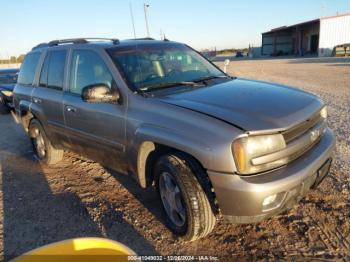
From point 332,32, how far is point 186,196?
4479 centimetres

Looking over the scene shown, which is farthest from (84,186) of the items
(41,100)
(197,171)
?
(197,171)

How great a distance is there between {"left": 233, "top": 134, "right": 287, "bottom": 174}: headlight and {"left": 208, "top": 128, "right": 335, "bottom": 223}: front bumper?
0.06 meters

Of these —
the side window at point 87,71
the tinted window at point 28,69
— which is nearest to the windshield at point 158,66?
the side window at point 87,71

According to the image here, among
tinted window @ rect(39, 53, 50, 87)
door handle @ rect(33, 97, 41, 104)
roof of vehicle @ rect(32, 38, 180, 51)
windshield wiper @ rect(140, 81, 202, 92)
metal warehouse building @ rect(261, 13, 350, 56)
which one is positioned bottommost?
metal warehouse building @ rect(261, 13, 350, 56)

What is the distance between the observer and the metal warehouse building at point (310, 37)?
4059 cm

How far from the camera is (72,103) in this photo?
4211 mm

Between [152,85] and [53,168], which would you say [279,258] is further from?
[53,168]

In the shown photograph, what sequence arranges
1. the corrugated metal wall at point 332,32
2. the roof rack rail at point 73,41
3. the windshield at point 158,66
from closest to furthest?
the windshield at point 158,66
the roof rack rail at point 73,41
the corrugated metal wall at point 332,32

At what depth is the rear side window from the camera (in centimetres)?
458

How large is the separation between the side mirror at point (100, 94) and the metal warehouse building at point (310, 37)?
42.1 metres

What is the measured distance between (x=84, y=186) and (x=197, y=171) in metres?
2.30

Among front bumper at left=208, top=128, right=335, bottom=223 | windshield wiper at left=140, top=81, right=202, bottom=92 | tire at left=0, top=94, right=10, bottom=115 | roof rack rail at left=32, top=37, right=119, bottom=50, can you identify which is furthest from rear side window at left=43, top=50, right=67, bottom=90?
tire at left=0, top=94, right=10, bottom=115

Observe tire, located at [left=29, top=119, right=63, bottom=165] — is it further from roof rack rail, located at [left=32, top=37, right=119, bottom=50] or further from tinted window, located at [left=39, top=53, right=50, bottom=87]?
roof rack rail, located at [left=32, top=37, right=119, bottom=50]

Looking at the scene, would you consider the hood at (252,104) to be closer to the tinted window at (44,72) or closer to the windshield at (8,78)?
the tinted window at (44,72)
